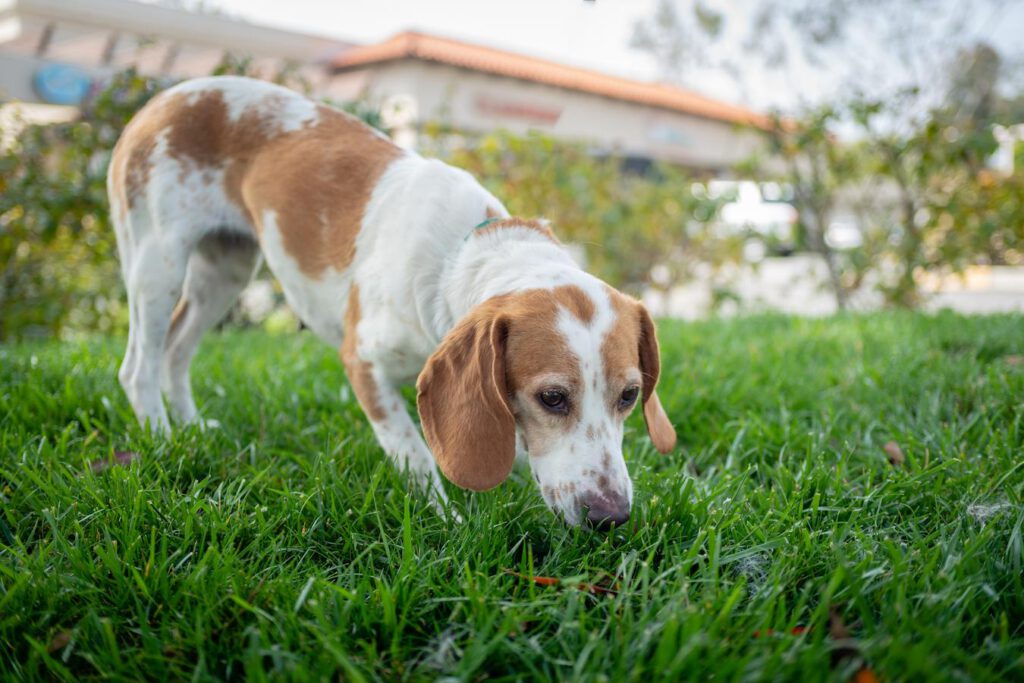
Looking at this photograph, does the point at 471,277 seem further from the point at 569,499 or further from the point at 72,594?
the point at 72,594

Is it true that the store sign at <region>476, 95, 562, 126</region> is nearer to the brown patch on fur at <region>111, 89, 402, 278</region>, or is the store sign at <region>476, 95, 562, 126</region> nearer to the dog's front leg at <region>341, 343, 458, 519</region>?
the brown patch on fur at <region>111, 89, 402, 278</region>

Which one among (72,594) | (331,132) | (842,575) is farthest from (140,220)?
(842,575)

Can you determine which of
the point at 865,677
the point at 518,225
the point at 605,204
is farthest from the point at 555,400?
the point at 605,204

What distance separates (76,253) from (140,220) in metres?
2.62

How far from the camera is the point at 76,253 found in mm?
5195

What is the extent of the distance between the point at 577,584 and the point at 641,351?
877mm

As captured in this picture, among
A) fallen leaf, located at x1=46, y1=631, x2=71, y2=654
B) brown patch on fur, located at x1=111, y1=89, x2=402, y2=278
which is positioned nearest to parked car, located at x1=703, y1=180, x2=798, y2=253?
brown patch on fur, located at x1=111, y1=89, x2=402, y2=278

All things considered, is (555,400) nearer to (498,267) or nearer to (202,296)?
(498,267)

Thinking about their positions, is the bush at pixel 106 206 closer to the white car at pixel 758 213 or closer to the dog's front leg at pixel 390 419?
the white car at pixel 758 213

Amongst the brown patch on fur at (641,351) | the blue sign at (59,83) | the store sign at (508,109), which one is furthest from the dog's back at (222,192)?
the store sign at (508,109)

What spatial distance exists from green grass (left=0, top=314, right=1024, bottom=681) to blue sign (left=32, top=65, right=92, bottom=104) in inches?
387

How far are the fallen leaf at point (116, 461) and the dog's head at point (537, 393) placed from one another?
87cm

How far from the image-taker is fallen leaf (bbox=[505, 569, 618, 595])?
156 cm

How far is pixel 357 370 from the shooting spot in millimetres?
2584
